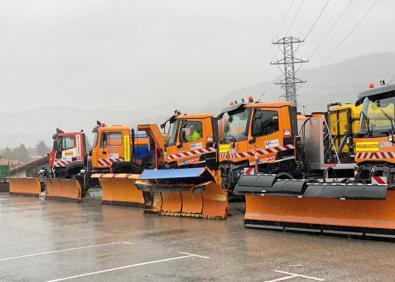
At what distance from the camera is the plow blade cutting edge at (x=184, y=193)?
12336mm

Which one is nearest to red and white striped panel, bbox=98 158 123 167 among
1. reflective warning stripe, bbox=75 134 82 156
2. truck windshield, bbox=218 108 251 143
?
reflective warning stripe, bbox=75 134 82 156

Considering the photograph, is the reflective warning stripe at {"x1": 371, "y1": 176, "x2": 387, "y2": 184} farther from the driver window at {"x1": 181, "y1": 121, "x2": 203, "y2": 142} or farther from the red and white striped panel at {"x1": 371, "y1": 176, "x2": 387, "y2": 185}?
the driver window at {"x1": 181, "y1": 121, "x2": 203, "y2": 142}

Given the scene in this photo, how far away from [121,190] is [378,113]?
33.0 feet

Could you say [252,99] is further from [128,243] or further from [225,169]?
[128,243]

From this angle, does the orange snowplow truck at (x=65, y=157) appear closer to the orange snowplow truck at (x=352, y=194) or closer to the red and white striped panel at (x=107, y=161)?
the red and white striped panel at (x=107, y=161)

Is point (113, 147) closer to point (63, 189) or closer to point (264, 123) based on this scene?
point (63, 189)

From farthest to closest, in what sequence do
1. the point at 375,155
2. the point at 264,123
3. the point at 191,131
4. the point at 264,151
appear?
the point at 191,131 < the point at 264,123 < the point at 264,151 < the point at 375,155

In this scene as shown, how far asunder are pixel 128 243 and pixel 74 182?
1157cm

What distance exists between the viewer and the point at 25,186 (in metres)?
25.3

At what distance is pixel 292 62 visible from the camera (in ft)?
183

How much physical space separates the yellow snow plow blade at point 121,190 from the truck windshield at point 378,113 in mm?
8218

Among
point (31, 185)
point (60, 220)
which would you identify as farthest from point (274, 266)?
point (31, 185)

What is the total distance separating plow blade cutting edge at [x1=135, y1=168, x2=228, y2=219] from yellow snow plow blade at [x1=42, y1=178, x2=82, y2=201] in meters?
6.46

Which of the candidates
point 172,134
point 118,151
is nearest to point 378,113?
point 172,134
